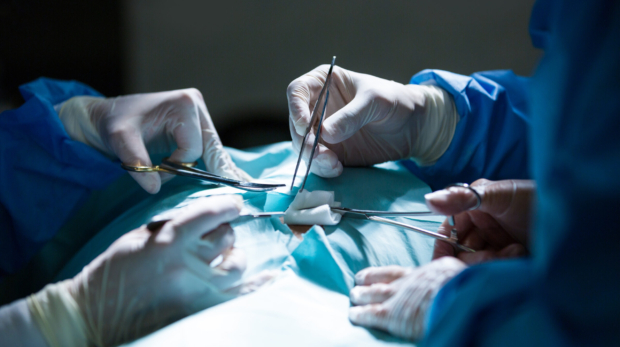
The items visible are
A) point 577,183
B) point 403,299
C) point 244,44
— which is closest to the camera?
point 577,183

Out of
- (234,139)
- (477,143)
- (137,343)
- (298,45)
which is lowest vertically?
(234,139)

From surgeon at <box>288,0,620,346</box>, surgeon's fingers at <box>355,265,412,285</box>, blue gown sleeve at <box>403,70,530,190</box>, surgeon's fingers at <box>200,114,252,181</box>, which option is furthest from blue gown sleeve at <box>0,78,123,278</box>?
blue gown sleeve at <box>403,70,530,190</box>

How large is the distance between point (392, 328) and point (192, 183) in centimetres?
82

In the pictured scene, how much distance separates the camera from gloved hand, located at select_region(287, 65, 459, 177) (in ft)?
3.83

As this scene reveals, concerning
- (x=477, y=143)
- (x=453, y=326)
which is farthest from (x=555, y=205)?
(x=477, y=143)

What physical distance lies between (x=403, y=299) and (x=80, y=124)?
1136mm

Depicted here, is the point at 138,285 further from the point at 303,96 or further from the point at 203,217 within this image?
the point at 303,96

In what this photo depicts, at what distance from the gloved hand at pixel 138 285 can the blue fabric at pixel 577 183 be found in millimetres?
497

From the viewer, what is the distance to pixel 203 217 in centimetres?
69

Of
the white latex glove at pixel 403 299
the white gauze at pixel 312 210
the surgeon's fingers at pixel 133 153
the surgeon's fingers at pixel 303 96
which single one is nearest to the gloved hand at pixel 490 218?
the white latex glove at pixel 403 299

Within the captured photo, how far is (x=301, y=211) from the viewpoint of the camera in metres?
0.97

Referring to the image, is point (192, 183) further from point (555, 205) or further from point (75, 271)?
point (555, 205)

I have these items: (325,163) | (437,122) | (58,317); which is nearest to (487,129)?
(437,122)

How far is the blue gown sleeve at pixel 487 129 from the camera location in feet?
→ 4.08
